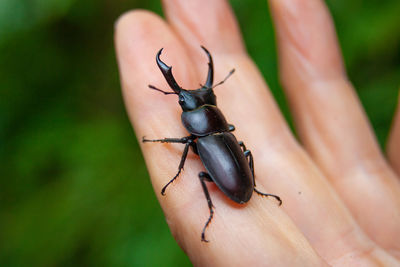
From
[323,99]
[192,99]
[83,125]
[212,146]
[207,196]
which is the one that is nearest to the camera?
[207,196]

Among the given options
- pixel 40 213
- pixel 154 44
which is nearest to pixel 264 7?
pixel 154 44

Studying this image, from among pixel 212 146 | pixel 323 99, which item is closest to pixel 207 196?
pixel 212 146

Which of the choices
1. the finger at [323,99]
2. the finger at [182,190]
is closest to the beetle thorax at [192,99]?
the finger at [182,190]

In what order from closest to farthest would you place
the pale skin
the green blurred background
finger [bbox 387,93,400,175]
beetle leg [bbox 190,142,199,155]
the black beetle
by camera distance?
the pale skin
the black beetle
beetle leg [bbox 190,142,199,155]
finger [bbox 387,93,400,175]
the green blurred background

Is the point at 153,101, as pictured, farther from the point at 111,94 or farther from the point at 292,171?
the point at 111,94

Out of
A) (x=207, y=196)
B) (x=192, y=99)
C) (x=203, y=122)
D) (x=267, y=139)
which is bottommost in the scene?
(x=267, y=139)

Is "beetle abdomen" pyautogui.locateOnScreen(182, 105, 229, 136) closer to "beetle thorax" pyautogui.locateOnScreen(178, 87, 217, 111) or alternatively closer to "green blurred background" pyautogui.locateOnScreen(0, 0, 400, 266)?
"beetle thorax" pyautogui.locateOnScreen(178, 87, 217, 111)

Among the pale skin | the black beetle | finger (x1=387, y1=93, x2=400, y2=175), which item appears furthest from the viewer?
finger (x1=387, y1=93, x2=400, y2=175)

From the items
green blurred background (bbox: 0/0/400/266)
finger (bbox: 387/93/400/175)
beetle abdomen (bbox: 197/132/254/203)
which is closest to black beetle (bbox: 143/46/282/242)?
beetle abdomen (bbox: 197/132/254/203)

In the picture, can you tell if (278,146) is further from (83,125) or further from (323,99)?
(83,125)
